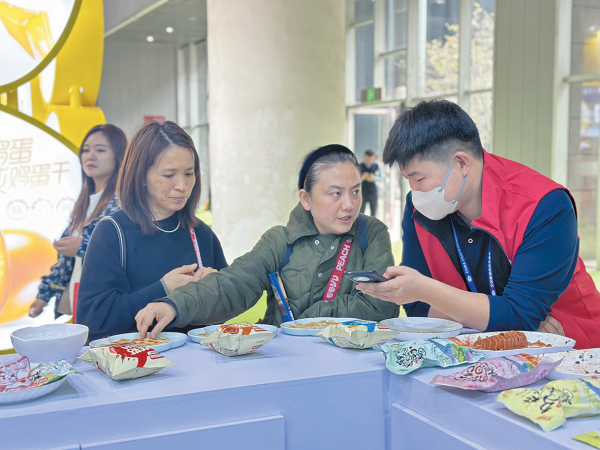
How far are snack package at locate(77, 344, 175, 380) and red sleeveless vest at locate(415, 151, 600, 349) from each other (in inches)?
37.3

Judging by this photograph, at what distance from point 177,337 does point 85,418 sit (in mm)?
540

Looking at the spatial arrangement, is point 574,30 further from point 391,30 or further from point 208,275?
point 208,275

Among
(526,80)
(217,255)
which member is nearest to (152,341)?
(217,255)

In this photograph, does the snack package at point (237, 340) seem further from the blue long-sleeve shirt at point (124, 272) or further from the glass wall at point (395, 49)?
the glass wall at point (395, 49)

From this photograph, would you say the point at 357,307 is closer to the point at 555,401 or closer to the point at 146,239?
the point at 146,239

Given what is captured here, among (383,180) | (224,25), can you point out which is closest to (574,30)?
(224,25)

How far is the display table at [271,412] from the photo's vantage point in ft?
3.57

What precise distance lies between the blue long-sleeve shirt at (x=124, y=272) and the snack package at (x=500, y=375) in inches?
42.8

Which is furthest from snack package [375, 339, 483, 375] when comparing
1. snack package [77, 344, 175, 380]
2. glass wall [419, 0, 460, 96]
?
glass wall [419, 0, 460, 96]

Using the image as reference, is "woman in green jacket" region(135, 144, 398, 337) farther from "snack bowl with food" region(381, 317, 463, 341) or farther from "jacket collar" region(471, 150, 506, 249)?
"jacket collar" region(471, 150, 506, 249)

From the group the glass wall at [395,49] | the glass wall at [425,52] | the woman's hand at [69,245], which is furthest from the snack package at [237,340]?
the glass wall at [395,49]

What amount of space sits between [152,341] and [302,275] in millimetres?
682

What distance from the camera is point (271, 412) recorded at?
4.07 ft

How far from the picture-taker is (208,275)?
200cm
